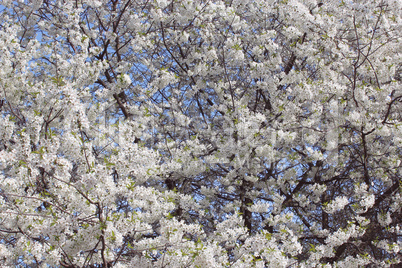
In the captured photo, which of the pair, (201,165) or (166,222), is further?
(201,165)

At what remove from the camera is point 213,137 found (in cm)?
595

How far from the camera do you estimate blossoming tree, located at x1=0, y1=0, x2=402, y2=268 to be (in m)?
3.64

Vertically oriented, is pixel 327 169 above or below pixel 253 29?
below

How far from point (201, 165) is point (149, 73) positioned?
2.83 m

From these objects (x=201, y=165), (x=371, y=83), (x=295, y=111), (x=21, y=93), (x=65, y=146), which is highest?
(x=371, y=83)

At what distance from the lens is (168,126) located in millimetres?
6355

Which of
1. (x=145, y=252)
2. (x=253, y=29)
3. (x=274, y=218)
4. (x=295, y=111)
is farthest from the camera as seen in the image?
(x=253, y=29)

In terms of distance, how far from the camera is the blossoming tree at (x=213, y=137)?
3.64 metres

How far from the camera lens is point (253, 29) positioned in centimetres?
719

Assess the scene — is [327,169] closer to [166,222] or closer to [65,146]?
[166,222]

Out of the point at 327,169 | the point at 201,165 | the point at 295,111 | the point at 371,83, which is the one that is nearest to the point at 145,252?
the point at 201,165

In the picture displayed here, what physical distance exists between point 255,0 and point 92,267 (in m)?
5.34

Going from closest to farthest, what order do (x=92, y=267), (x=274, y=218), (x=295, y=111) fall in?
(x=92, y=267) → (x=274, y=218) → (x=295, y=111)

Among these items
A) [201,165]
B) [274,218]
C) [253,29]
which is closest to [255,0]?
[253,29]
